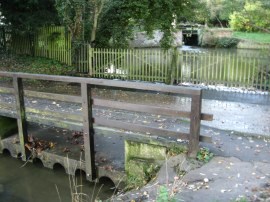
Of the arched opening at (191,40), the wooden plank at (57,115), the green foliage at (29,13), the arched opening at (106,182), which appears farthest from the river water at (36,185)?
the arched opening at (191,40)

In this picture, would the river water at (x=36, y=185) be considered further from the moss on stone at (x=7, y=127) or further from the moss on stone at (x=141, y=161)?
the moss on stone at (x=141, y=161)

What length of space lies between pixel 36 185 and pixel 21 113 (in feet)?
5.18

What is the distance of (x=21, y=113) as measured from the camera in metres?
7.18

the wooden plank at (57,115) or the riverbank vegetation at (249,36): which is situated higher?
the riverbank vegetation at (249,36)

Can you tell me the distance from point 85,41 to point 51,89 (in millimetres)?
3968

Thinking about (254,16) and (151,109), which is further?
(254,16)

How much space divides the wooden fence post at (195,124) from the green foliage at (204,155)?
8 centimetres

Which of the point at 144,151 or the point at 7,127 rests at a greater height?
the point at 144,151

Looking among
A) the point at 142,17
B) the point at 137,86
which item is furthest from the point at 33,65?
the point at 137,86

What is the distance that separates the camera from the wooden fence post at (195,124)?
5.04 metres

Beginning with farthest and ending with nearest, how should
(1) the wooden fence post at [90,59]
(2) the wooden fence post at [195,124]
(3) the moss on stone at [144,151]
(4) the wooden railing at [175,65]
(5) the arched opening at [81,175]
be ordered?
1. (1) the wooden fence post at [90,59]
2. (4) the wooden railing at [175,65]
3. (5) the arched opening at [81,175]
4. (3) the moss on stone at [144,151]
5. (2) the wooden fence post at [195,124]

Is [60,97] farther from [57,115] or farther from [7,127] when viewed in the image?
[7,127]

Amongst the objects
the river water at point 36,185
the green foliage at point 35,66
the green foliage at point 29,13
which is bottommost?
the river water at point 36,185

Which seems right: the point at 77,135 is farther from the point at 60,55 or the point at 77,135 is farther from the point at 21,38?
the point at 21,38
